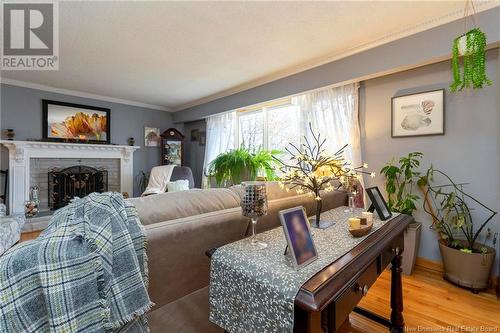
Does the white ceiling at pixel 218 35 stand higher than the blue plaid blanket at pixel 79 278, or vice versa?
the white ceiling at pixel 218 35

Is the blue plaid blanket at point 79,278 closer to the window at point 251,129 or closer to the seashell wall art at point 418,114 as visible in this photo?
the seashell wall art at point 418,114

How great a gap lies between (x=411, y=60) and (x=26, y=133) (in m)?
5.32

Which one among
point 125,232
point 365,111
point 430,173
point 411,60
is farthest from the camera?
point 365,111

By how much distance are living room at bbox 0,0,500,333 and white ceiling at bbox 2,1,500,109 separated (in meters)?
0.02

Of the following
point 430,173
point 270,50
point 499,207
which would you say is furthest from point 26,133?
point 499,207

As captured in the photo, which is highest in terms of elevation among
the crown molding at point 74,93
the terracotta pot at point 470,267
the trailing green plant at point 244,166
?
the crown molding at point 74,93

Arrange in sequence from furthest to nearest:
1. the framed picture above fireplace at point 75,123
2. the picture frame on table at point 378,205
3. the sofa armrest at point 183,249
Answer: the framed picture above fireplace at point 75,123
the picture frame on table at point 378,205
the sofa armrest at point 183,249

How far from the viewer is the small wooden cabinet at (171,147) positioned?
4828mm

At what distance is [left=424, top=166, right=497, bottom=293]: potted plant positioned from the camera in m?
1.92

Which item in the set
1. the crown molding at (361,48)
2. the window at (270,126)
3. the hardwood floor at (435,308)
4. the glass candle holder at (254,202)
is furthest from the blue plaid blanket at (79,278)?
the window at (270,126)

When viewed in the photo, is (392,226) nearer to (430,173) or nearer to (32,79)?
(430,173)

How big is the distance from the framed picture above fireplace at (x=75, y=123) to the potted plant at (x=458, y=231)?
508 centimetres

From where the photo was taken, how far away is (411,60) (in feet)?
7.22

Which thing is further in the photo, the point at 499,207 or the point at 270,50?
the point at 270,50
